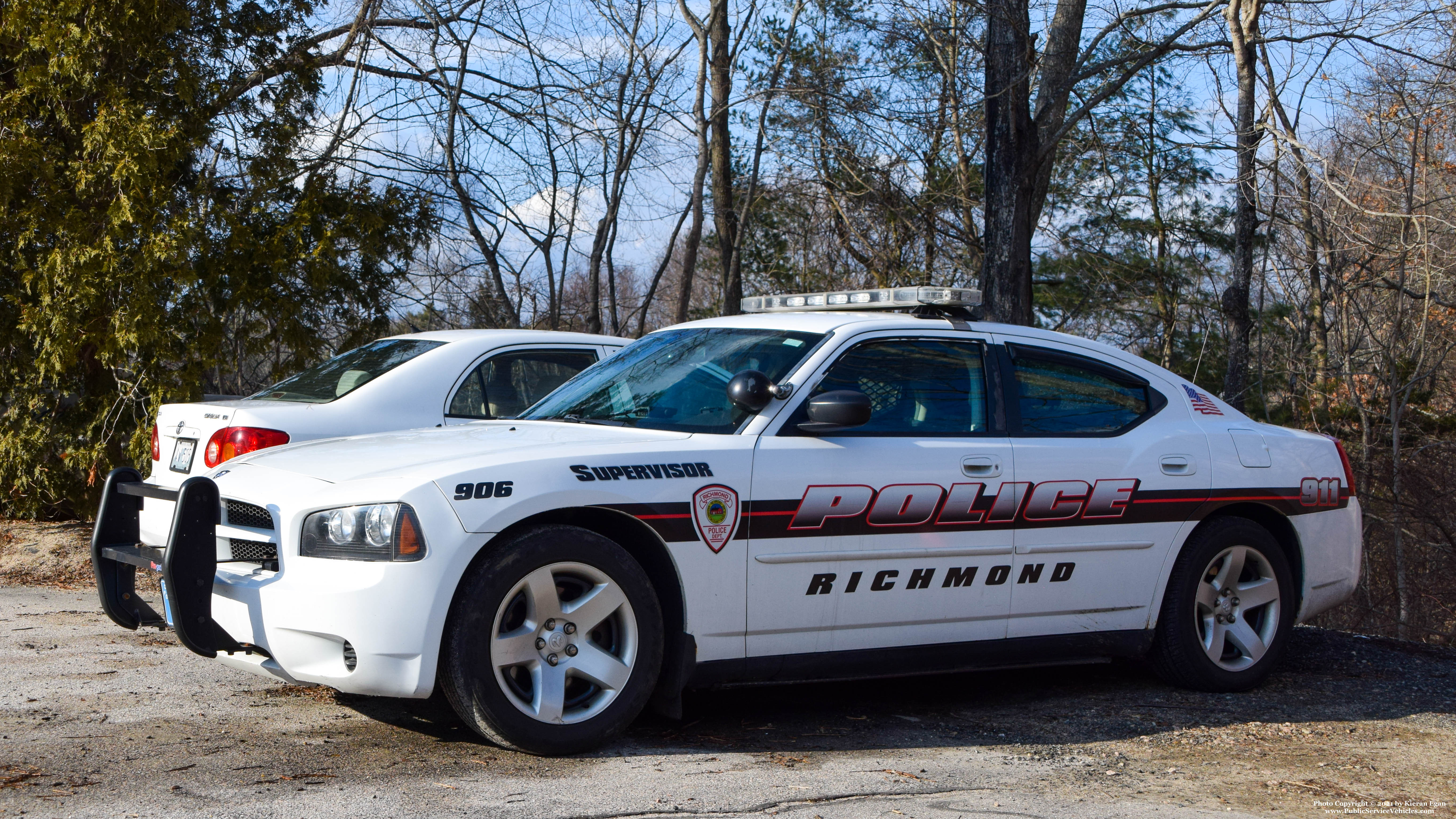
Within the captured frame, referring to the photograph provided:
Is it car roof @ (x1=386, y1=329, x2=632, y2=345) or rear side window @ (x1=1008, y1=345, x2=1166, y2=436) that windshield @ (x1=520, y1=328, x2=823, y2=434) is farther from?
car roof @ (x1=386, y1=329, x2=632, y2=345)

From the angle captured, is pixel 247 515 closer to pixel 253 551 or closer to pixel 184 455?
pixel 253 551

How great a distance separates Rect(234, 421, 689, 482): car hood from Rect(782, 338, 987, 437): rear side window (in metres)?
0.79

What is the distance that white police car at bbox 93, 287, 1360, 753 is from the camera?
400cm

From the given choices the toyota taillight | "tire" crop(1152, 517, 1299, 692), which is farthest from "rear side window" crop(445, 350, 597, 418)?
"tire" crop(1152, 517, 1299, 692)

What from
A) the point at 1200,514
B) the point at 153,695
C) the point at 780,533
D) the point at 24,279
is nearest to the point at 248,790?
the point at 153,695

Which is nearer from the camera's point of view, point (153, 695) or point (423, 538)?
point (423, 538)

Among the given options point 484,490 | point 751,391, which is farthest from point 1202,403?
point 484,490

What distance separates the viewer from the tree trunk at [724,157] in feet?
55.7

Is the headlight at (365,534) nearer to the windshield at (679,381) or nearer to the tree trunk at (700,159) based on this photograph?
the windshield at (679,381)

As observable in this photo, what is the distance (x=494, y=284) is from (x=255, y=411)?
922 centimetres

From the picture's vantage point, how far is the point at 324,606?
12.9ft

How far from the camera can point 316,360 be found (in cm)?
1072

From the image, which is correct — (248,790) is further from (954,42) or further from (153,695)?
(954,42)

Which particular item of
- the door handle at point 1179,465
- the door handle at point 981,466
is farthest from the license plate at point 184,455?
the door handle at point 1179,465
